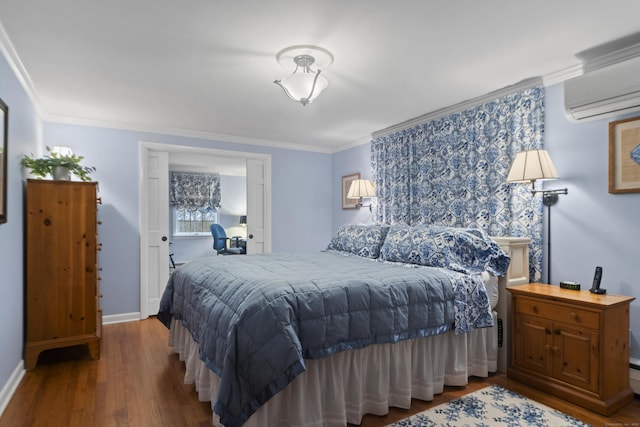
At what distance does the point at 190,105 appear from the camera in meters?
3.52

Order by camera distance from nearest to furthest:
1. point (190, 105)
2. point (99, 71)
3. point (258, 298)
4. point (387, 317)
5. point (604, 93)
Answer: point (258, 298)
point (387, 317)
point (604, 93)
point (99, 71)
point (190, 105)

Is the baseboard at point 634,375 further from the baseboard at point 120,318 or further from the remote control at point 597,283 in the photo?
the baseboard at point 120,318

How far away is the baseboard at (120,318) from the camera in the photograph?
4007 mm

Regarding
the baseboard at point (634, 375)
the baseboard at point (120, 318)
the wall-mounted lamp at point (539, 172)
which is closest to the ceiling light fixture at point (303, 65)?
the wall-mounted lamp at point (539, 172)

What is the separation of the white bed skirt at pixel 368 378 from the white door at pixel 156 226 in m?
2.00

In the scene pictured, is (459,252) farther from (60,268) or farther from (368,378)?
(60,268)

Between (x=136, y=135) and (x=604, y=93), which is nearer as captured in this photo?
(x=604, y=93)

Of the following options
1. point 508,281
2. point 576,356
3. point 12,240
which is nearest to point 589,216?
point 508,281

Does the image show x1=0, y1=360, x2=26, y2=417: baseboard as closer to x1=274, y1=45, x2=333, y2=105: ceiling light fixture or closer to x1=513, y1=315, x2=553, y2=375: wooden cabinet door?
x1=274, y1=45, x2=333, y2=105: ceiling light fixture

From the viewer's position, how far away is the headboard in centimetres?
269

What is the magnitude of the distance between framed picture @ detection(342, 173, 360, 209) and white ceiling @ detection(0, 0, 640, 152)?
1.50m

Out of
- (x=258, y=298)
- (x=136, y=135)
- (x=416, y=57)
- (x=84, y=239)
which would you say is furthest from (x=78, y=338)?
(x=416, y=57)

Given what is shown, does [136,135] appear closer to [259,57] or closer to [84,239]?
[84,239]

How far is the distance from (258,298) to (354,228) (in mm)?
2068
